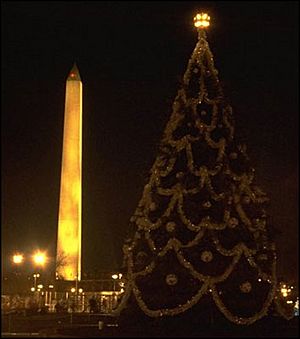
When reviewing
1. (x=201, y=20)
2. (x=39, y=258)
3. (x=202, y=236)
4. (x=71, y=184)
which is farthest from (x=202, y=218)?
(x=71, y=184)

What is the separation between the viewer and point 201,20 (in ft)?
76.2

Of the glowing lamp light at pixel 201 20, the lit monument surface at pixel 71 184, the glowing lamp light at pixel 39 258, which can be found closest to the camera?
the glowing lamp light at pixel 201 20

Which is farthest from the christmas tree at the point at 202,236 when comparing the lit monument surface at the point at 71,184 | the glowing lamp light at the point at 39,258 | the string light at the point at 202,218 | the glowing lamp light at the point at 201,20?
the lit monument surface at the point at 71,184

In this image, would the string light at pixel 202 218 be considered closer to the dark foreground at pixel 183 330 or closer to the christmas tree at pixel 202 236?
the christmas tree at pixel 202 236

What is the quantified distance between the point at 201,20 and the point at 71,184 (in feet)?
79.9

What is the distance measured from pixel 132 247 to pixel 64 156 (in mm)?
26570

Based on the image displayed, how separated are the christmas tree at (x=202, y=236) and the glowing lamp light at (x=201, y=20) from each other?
3360 mm

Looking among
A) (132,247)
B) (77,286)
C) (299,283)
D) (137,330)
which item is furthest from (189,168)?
(77,286)

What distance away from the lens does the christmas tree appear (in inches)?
796

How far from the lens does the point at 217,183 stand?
68.1 feet

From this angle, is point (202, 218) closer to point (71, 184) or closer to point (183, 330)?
point (183, 330)

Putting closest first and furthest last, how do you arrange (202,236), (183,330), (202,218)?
(183,330)
(202,236)
(202,218)

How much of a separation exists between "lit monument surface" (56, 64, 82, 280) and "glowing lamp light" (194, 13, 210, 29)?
23388 millimetres

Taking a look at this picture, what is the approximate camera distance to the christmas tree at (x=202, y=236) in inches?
796
